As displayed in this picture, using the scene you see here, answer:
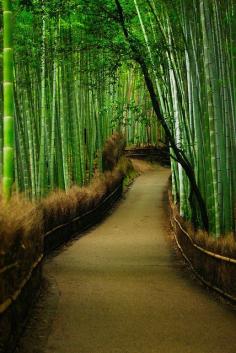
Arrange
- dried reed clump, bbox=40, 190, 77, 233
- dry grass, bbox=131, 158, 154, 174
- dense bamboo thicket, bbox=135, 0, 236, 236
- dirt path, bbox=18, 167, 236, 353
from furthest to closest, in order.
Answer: dry grass, bbox=131, 158, 154, 174 → dried reed clump, bbox=40, 190, 77, 233 → dense bamboo thicket, bbox=135, 0, 236, 236 → dirt path, bbox=18, 167, 236, 353

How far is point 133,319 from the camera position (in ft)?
14.9

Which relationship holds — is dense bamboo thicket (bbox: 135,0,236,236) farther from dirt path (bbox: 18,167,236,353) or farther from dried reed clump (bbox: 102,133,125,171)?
dried reed clump (bbox: 102,133,125,171)

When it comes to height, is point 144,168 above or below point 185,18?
below

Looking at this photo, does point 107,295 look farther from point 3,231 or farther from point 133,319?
point 3,231

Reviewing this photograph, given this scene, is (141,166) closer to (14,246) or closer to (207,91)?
(207,91)

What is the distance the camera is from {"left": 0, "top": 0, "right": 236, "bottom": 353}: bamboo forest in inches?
158

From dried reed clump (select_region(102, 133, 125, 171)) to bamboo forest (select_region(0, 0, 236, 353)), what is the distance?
196 inches

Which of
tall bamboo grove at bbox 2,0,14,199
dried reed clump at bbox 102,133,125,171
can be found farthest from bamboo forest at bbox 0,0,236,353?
dried reed clump at bbox 102,133,125,171

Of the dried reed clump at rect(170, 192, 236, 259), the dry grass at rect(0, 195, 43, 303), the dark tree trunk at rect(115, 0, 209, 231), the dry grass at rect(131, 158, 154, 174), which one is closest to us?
the dry grass at rect(0, 195, 43, 303)

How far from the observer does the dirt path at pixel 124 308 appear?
12.6 ft

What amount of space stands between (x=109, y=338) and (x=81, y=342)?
9.7 inches

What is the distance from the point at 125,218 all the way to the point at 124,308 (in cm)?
881

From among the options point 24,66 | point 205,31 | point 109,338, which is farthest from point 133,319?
point 24,66

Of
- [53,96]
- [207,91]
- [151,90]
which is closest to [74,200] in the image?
[53,96]
